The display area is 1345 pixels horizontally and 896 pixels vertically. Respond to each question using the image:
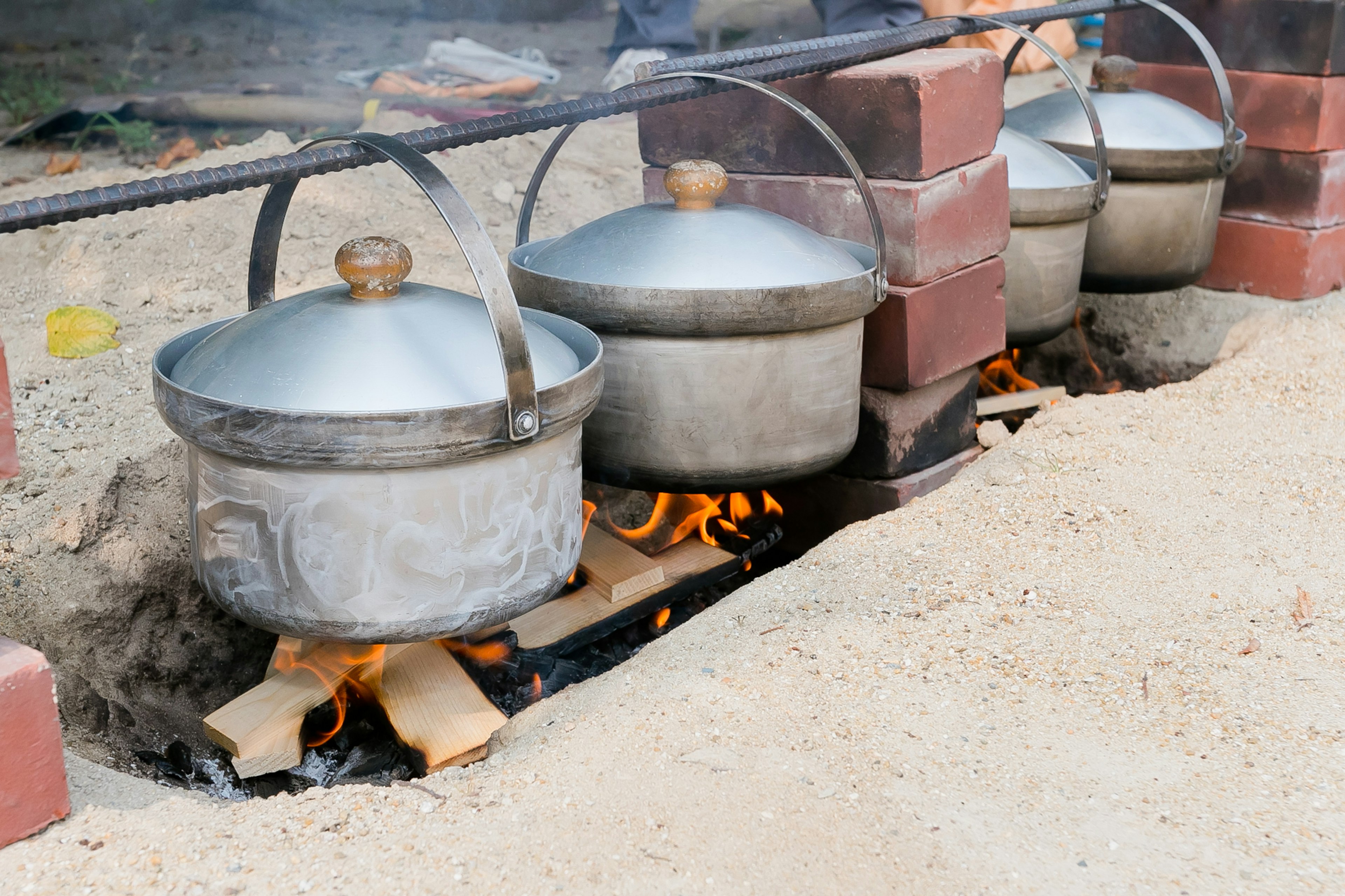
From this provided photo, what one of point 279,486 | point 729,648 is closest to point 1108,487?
point 729,648

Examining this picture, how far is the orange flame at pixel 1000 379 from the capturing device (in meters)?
4.16

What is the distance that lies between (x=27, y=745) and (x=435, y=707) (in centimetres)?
78

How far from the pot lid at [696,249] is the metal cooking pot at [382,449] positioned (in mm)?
444

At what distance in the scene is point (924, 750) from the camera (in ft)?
6.47

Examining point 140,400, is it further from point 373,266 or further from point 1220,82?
point 1220,82

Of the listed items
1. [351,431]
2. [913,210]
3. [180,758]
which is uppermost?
[913,210]

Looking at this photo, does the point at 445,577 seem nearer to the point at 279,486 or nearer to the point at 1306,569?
the point at 279,486

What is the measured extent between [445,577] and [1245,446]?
2.37 m

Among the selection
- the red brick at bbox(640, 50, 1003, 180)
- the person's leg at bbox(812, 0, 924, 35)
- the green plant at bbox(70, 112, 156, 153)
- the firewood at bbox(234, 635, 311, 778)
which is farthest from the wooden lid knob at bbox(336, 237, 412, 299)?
the person's leg at bbox(812, 0, 924, 35)

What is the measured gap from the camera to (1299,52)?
4.15 m

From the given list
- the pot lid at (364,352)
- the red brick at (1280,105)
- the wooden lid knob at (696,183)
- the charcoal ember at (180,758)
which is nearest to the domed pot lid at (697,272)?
the wooden lid knob at (696,183)

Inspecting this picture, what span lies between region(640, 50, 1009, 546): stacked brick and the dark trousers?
3.30 meters

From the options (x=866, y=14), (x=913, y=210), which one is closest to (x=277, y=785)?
(x=913, y=210)

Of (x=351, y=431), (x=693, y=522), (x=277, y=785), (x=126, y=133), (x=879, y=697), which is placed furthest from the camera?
(x=126, y=133)
